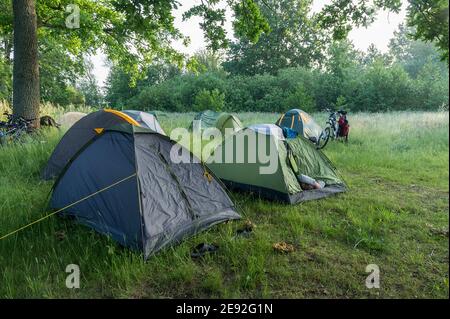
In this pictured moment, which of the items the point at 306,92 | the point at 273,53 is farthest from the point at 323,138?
the point at 273,53

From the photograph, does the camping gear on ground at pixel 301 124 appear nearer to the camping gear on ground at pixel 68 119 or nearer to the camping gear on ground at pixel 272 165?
the camping gear on ground at pixel 272 165

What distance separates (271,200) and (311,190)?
0.68 metres

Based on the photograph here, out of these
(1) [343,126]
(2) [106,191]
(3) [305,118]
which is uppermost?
(3) [305,118]

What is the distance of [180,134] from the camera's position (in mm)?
12070

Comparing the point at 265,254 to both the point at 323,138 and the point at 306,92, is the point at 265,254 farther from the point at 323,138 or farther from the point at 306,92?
the point at 306,92

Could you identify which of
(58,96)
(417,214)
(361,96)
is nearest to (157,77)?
(58,96)

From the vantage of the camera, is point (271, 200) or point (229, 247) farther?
point (271, 200)

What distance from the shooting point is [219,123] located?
12.1m

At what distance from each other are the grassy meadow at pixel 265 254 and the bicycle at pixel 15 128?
1.86 m

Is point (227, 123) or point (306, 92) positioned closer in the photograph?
point (227, 123)

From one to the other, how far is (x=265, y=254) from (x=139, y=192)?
1.50 m

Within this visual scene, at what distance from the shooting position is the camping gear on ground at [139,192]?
11.6 feet

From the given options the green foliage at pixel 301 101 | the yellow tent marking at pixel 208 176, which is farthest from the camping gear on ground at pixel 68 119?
the green foliage at pixel 301 101
